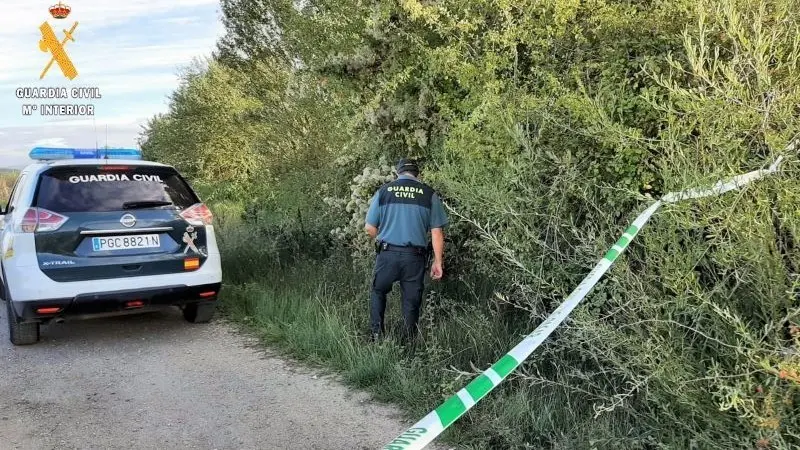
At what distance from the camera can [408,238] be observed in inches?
202

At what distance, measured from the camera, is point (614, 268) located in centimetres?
331

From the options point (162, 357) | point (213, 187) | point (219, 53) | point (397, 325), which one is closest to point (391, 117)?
point (397, 325)

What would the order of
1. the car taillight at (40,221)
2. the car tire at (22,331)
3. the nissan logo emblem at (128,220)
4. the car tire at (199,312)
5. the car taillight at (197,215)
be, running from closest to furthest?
1. the car taillight at (40,221)
2. the nissan logo emblem at (128,220)
3. the car tire at (22,331)
4. the car taillight at (197,215)
5. the car tire at (199,312)

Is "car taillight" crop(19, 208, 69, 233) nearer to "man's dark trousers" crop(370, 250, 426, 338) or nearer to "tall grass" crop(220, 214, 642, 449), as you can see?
"tall grass" crop(220, 214, 642, 449)

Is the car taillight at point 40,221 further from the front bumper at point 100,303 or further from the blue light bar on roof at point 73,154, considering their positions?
the blue light bar on roof at point 73,154

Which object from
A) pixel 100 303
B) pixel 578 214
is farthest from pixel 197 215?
pixel 578 214

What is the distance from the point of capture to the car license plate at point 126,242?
5566 mm

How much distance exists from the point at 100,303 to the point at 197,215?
4.05ft

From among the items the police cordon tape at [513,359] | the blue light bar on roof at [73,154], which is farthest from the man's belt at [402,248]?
the blue light bar on roof at [73,154]

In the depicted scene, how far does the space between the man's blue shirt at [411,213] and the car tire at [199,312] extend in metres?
2.43

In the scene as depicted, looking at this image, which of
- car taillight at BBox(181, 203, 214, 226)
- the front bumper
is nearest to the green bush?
the front bumper

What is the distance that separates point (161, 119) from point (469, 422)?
29947 millimetres

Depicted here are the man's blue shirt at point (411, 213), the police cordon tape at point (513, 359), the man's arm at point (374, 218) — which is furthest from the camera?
the man's arm at point (374, 218)

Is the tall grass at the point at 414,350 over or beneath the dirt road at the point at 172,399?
over
